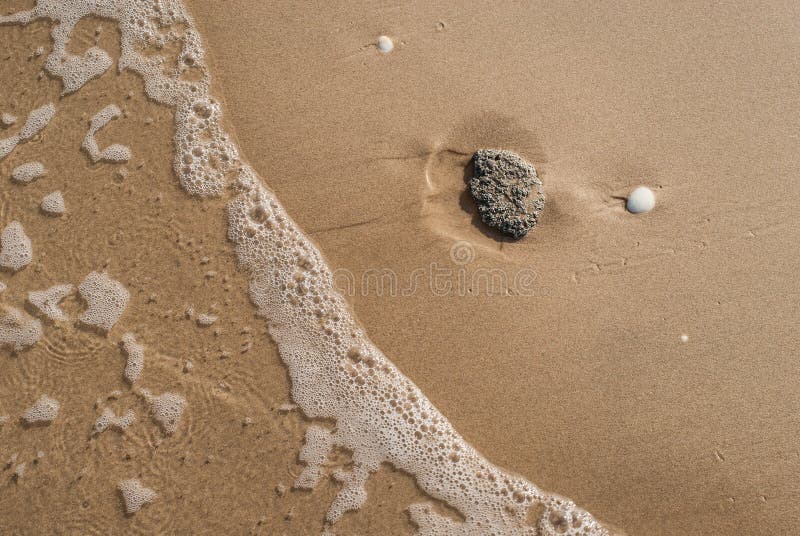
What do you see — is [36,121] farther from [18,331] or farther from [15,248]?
[18,331]

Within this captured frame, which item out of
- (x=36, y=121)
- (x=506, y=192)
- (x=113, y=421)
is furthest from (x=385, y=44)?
(x=113, y=421)

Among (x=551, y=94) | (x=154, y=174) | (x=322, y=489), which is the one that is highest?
(x=551, y=94)

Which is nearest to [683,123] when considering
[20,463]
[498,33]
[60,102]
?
[498,33]

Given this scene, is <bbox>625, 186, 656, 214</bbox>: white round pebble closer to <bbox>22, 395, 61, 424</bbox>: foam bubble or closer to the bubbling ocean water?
the bubbling ocean water

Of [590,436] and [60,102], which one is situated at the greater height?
[60,102]

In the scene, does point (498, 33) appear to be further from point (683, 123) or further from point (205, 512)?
point (205, 512)

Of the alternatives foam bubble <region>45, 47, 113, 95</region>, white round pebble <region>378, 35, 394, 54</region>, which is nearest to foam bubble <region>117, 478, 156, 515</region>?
foam bubble <region>45, 47, 113, 95</region>

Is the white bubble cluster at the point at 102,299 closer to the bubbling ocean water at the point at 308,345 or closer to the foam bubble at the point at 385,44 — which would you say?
the bubbling ocean water at the point at 308,345
